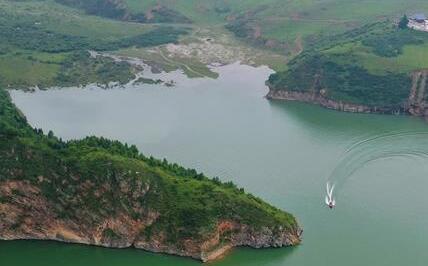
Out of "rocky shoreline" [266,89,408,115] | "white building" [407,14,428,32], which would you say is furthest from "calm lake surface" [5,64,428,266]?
"white building" [407,14,428,32]

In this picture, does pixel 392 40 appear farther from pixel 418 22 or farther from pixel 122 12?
pixel 122 12

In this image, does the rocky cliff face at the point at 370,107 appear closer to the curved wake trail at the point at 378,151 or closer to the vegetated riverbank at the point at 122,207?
the curved wake trail at the point at 378,151

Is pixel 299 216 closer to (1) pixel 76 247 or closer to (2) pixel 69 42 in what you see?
(1) pixel 76 247

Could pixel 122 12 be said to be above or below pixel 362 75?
above

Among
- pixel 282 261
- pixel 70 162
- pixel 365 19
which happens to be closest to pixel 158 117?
pixel 70 162

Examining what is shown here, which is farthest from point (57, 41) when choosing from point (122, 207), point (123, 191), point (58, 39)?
point (122, 207)

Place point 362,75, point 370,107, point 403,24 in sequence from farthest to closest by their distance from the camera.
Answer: point 403,24
point 362,75
point 370,107

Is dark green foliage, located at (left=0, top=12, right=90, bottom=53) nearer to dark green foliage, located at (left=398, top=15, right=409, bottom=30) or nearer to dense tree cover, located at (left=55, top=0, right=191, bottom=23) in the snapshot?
dense tree cover, located at (left=55, top=0, right=191, bottom=23)

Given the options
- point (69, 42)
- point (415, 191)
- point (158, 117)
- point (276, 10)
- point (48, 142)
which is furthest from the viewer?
point (276, 10)
